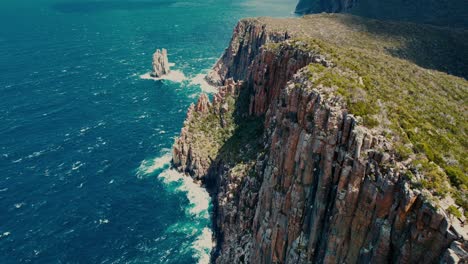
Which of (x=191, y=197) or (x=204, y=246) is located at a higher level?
(x=191, y=197)

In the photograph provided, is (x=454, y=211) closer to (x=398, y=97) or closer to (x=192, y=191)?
(x=398, y=97)

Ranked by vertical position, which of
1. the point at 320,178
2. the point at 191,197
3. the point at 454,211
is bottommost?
the point at 191,197

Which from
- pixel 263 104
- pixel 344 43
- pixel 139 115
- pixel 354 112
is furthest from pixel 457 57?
pixel 139 115

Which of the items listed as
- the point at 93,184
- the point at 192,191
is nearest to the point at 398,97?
the point at 192,191

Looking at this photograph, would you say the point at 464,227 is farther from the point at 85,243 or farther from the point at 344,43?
the point at 344,43

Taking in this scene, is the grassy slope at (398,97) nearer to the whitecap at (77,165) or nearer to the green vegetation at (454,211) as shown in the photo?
the green vegetation at (454,211)

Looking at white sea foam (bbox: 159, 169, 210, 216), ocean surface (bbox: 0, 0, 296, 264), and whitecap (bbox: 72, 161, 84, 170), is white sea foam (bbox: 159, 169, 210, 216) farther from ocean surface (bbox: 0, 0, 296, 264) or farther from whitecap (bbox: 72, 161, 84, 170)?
whitecap (bbox: 72, 161, 84, 170)

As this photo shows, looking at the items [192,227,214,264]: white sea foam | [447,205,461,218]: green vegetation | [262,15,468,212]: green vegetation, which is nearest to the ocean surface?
[192,227,214,264]: white sea foam
